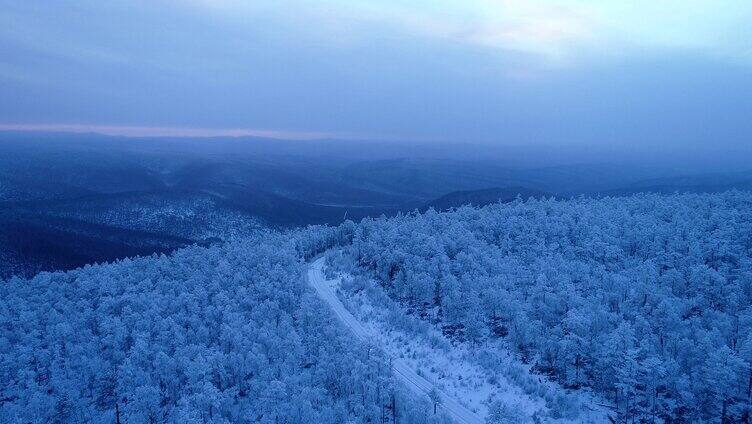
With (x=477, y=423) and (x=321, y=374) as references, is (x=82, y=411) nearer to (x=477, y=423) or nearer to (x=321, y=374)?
(x=321, y=374)

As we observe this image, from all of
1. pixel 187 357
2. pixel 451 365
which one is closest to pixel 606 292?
pixel 451 365

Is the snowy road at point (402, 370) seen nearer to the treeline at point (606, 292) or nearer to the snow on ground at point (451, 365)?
the snow on ground at point (451, 365)

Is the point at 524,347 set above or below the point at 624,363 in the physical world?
below

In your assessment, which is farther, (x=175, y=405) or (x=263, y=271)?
(x=263, y=271)

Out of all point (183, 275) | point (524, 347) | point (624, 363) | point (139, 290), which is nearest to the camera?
point (624, 363)

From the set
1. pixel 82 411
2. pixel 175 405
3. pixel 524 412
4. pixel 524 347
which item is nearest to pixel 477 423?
pixel 524 412

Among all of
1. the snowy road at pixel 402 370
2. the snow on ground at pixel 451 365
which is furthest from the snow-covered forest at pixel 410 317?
the snowy road at pixel 402 370

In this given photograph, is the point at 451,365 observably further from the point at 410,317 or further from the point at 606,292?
Result: the point at 606,292

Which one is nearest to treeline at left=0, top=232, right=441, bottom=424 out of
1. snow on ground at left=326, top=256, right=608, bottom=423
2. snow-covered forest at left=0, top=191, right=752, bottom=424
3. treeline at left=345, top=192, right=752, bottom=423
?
snow-covered forest at left=0, top=191, right=752, bottom=424
